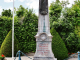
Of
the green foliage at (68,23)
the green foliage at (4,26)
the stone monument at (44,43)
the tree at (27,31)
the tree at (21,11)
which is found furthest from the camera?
the tree at (21,11)

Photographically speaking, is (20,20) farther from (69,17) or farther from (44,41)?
(44,41)

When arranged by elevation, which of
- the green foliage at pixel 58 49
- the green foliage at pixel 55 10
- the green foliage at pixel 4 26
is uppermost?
the green foliage at pixel 55 10

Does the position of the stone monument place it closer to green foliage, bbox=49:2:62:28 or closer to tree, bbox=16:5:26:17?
green foliage, bbox=49:2:62:28

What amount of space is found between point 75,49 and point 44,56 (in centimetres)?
741

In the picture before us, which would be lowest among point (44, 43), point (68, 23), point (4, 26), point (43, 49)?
point (43, 49)

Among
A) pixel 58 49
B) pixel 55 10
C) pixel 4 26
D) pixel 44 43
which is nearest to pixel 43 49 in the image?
pixel 44 43

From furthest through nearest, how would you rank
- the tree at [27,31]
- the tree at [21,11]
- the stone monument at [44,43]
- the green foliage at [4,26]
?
1. the tree at [21,11]
2. the green foliage at [4,26]
3. the tree at [27,31]
4. the stone monument at [44,43]

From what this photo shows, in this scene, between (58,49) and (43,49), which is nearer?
(43,49)

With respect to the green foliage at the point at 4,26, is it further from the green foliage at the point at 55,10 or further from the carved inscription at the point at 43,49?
the carved inscription at the point at 43,49

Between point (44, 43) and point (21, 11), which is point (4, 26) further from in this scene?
point (44, 43)

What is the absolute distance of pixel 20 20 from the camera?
53.2ft

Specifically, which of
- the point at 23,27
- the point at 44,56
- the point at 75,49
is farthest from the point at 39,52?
the point at 75,49

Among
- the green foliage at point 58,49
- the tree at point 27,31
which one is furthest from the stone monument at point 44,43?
the tree at point 27,31

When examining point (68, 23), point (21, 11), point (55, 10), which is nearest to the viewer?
point (68, 23)
